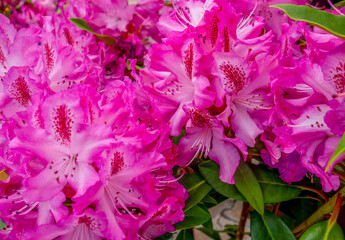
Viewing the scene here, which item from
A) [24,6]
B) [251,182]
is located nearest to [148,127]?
[251,182]

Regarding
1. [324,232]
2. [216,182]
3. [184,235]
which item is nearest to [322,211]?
[324,232]

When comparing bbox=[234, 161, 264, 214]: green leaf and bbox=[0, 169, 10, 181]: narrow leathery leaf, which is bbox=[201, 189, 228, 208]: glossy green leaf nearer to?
bbox=[234, 161, 264, 214]: green leaf

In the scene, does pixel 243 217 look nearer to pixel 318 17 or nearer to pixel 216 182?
pixel 216 182

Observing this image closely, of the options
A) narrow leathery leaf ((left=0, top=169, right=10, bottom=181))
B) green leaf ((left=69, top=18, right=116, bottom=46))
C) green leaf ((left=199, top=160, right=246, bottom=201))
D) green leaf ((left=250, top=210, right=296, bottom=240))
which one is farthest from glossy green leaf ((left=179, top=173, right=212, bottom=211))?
green leaf ((left=69, top=18, right=116, bottom=46))

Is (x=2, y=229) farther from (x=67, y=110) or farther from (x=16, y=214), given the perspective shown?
(x=67, y=110)

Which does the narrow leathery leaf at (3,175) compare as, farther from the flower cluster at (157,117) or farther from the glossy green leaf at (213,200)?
the glossy green leaf at (213,200)

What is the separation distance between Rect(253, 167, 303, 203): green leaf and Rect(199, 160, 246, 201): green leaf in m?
0.06

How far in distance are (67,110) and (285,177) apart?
367 millimetres

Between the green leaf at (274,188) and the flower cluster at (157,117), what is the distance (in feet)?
0.26

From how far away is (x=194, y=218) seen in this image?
636 mm

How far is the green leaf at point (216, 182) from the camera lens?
0.63 m

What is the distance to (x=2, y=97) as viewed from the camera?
527 mm

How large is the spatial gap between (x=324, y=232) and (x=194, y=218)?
216 millimetres

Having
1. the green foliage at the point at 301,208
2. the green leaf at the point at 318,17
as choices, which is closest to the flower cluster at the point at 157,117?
the green leaf at the point at 318,17
